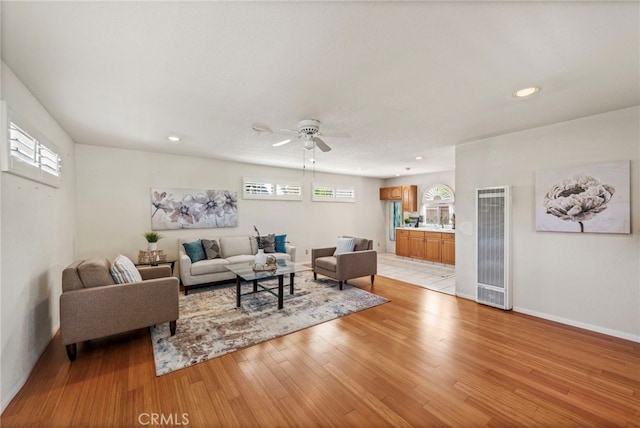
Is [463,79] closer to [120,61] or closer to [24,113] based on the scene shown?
[120,61]

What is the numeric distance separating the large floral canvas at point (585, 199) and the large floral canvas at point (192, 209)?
17.5 ft

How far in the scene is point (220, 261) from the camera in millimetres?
4559

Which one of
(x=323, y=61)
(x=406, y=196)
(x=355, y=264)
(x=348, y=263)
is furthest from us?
(x=406, y=196)

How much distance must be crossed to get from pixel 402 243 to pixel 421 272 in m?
1.66

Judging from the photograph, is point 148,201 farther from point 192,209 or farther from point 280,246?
point 280,246

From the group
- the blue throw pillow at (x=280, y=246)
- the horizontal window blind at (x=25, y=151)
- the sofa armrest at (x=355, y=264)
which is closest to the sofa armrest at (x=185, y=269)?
the blue throw pillow at (x=280, y=246)

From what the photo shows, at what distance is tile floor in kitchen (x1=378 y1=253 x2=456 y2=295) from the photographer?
4.80m

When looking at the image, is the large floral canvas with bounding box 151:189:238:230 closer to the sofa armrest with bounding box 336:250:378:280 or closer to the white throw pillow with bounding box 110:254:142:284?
the white throw pillow with bounding box 110:254:142:284

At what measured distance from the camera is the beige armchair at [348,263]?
172 inches

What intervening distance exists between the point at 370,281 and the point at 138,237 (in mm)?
4422

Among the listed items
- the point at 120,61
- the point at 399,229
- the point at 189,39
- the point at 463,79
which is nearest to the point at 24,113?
the point at 120,61

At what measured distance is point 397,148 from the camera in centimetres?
441

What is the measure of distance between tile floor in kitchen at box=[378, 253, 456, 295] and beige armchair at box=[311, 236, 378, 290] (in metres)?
1.00

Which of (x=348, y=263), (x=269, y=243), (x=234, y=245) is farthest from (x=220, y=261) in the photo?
(x=348, y=263)
